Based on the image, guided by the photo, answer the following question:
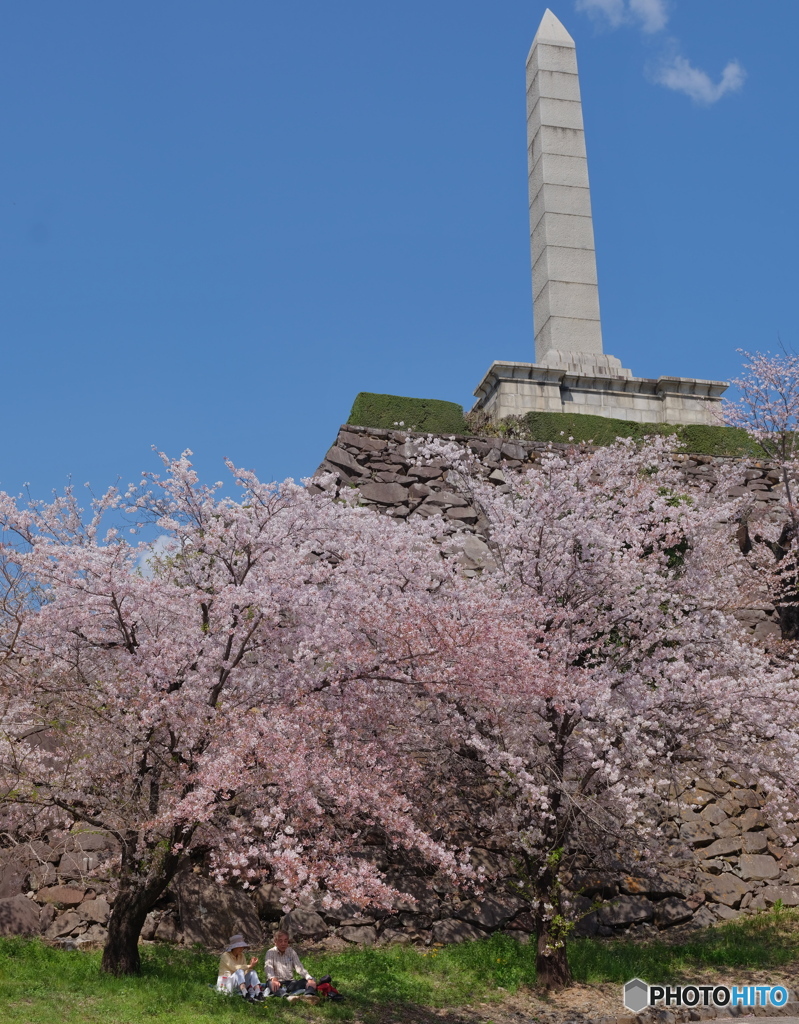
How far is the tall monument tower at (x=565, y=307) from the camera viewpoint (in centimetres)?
2230

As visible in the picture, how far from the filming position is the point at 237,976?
33.7ft

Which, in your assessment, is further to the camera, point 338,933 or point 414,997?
point 338,933

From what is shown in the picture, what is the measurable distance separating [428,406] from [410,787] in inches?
421

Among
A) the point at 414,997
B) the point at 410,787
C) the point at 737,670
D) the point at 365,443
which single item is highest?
the point at 365,443

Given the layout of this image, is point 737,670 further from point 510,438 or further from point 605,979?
point 510,438

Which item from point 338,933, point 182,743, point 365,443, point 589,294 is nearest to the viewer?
point 182,743

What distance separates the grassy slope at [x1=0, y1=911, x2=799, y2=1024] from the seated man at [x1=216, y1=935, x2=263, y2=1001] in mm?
168

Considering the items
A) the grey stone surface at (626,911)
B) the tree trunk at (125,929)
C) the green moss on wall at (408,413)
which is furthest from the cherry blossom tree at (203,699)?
the green moss on wall at (408,413)

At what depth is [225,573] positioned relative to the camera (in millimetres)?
11367

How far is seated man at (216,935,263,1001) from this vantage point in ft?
33.5

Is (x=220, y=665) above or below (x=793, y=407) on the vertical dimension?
below

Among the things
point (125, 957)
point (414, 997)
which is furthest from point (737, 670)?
point (125, 957)

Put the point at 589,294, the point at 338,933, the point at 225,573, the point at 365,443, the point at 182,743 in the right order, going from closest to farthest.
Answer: the point at 182,743, the point at 225,573, the point at 338,933, the point at 365,443, the point at 589,294

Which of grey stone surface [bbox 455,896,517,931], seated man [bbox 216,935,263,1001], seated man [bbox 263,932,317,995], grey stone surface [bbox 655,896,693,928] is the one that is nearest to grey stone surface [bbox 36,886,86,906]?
seated man [bbox 216,935,263,1001]
